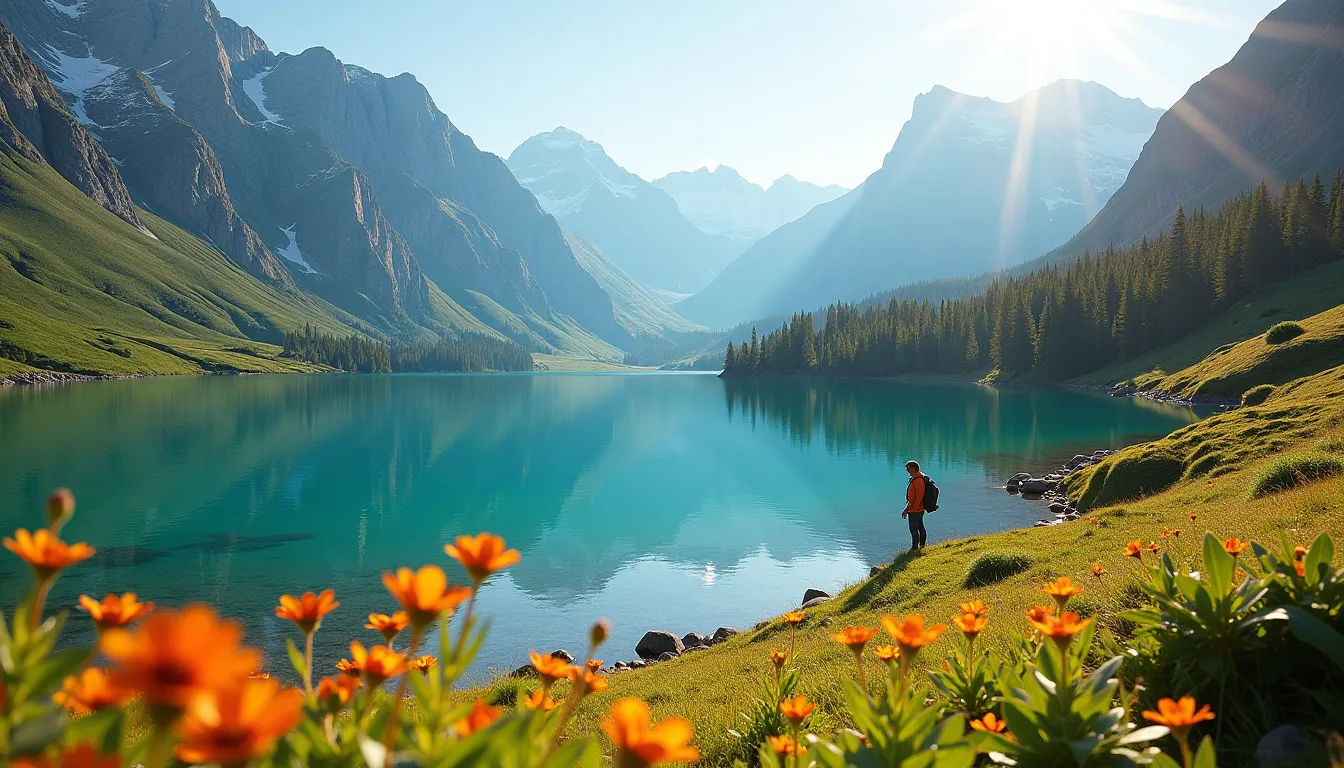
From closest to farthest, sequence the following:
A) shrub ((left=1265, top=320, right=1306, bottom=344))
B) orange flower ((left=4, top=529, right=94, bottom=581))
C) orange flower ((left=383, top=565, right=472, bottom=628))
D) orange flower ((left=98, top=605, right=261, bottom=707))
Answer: orange flower ((left=98, top=605, right=261, bottom=707)), orange flower ((left=383, top=565, right=472, bottom=628)), orange flower ((left=4, top=529, right=94, bottom=581)), shrub ((left=1265, top=320, right=1306, bottom=344))

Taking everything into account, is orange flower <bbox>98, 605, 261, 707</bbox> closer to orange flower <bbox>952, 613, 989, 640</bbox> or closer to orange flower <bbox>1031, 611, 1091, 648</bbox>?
orange flower <bbox>1031, 611, 1091, 648</bbox>

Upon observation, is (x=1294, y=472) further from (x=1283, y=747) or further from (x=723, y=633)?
(x=1283, y=747)

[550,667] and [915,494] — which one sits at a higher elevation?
[550,667]

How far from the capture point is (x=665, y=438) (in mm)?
74688

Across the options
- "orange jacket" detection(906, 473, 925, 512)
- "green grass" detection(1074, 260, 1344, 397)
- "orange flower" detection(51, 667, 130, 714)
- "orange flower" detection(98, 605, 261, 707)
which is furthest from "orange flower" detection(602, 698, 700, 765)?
"green grass" detection(1074, 260, 1344, 397)

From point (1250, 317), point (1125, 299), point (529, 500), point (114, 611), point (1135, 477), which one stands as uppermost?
point (1125, 299)

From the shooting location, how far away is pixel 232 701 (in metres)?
1.20

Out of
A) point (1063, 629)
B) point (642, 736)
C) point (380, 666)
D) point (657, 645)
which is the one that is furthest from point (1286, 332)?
point (380, 666)

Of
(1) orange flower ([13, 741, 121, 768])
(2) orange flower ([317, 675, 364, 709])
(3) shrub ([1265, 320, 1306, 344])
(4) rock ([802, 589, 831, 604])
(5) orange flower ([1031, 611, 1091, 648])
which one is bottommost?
(4) rock ([802, 589, 831, 604])

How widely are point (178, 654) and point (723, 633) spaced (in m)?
21.4

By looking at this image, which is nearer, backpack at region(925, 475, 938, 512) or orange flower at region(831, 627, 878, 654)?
orange flower at region(831, 627, 878, 654)

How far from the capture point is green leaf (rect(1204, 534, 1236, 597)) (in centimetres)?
454

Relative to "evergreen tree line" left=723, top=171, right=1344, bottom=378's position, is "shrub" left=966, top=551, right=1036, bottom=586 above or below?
below

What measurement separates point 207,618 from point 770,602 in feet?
82.8
